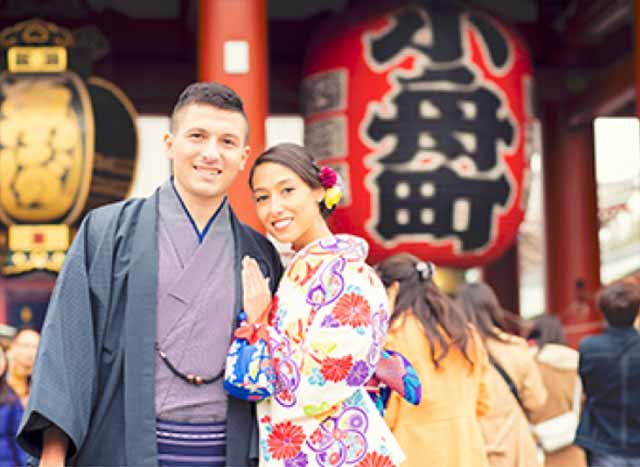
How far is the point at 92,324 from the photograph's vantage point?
2.93 m

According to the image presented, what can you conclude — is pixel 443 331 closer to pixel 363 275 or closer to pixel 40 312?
pixel 363 275

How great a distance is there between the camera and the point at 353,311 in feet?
9.76

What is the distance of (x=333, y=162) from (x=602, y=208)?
8775 millimetres

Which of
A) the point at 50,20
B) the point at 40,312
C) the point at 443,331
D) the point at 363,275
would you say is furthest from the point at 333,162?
the point at 40,312

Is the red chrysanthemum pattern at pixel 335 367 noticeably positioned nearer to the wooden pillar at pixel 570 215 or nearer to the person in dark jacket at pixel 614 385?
the person in dark jacket at pixel 614 385

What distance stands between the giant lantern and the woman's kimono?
431 centimetres

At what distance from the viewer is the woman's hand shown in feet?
9.72

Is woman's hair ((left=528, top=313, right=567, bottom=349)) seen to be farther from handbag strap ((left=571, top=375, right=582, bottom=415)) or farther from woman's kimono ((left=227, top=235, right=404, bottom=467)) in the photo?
woman's kimono ((left=227, top=235, right=404, bottom=467))

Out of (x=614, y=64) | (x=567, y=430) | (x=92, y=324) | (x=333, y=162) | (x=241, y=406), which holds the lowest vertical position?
(x=567, y=430)

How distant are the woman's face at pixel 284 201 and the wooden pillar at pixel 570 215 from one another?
742 centimetres

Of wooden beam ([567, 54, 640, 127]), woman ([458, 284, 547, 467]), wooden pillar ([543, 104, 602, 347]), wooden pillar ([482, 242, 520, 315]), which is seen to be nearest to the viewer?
woman ([458, 284, 547, 467])

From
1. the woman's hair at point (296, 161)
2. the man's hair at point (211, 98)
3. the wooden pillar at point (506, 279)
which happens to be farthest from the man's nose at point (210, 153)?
the wooden pillar at point (506, 279)

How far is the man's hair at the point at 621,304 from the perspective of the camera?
203 inches

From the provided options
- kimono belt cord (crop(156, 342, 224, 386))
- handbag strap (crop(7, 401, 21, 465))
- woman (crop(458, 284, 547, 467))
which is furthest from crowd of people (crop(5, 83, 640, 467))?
handbag strap (crop(7, 401, 21, 465))
